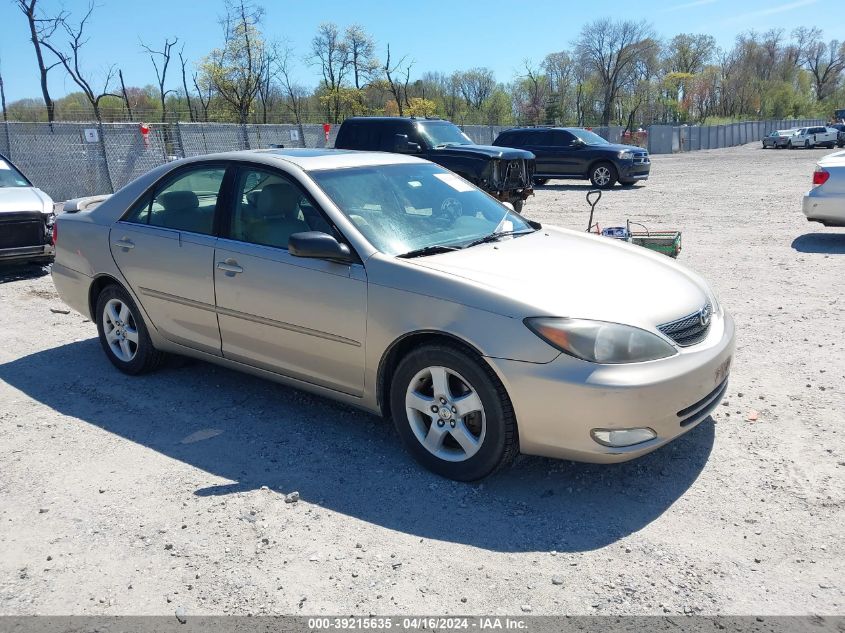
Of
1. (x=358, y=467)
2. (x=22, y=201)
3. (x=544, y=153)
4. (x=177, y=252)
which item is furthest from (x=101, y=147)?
(x=358, y=467)

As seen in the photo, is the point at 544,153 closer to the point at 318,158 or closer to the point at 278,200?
the point at 318,158

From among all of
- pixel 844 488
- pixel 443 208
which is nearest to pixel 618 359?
pixel 844 488

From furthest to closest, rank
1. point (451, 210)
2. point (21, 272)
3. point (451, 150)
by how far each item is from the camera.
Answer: point (451, 150)
point (21, 272)
point (451, 210)

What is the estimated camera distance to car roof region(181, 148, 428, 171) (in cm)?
454

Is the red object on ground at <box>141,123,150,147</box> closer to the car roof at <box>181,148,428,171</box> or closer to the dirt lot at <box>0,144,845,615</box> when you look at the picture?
the dirt lot at <box>0,144,845,615</box>

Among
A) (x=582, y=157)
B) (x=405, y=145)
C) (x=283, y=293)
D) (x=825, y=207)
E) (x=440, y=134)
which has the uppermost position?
(x=440, y=134)

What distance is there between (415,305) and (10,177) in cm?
856

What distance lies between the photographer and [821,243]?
10.3 m

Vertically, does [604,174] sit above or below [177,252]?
below

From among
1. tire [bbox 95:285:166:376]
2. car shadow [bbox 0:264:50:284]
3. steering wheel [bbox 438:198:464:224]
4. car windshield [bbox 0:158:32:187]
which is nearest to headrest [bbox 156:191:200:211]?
tire [bbox 95:285:166:376]

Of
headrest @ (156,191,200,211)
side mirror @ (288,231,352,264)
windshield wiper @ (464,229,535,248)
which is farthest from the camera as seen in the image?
headrest @ (156,191,200,211)

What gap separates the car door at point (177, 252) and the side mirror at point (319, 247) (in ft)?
3.05

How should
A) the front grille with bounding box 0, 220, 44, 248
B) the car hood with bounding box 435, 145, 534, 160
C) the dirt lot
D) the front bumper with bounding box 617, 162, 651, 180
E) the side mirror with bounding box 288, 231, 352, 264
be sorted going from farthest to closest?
the front bumper with bounding box 617, 162, 651, 180, the car hood with bounding box 435, 145, 534, 160, the front grille with bounding box 0, 220, 44, 248, the side mirror with bounding box 288, 231, 352, 264, the dirt lot

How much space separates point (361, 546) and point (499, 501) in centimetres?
74
